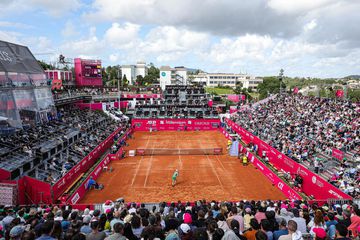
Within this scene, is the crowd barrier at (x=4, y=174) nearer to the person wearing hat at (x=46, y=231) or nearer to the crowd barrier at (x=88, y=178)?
the crowd barrier at (x=88, y=178)

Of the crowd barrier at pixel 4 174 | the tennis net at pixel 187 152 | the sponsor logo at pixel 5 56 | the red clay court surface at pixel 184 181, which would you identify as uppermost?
the sponsor logo at pixel 5 56

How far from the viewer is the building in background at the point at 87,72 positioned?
213ft

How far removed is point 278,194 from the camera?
68.3ft

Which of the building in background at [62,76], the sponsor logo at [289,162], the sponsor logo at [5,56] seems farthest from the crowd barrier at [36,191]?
the building in background at [62,76]

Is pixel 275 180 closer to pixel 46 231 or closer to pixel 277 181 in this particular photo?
pixel 277 181

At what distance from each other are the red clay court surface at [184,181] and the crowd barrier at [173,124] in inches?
687

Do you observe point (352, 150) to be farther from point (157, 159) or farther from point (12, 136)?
point (12, 136)

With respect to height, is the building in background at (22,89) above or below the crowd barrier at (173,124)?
above

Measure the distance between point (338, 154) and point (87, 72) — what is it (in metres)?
59.5

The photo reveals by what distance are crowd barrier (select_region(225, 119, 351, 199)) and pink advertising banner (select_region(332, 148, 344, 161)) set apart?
2.92 meters

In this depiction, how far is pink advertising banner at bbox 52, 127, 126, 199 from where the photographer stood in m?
19.0

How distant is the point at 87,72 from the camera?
218ft

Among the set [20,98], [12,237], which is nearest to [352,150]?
[12,237]

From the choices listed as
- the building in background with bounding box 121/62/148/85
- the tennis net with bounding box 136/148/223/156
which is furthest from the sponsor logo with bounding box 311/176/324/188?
the building in background with bounding box 121/62/148/85
